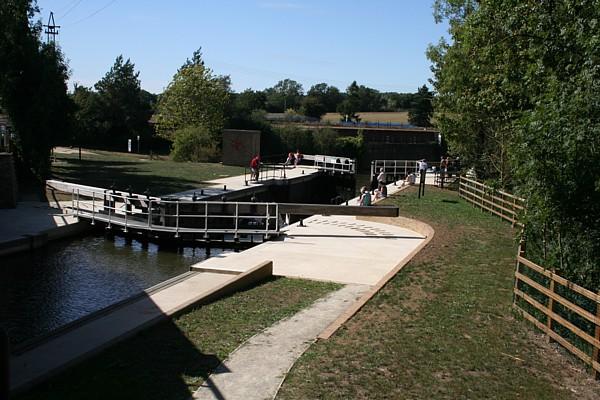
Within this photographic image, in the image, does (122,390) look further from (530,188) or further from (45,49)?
(45,49)

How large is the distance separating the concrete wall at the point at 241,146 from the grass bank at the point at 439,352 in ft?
109

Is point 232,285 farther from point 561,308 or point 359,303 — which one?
point 561,308

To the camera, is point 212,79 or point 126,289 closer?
point 126,289

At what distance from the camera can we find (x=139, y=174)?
38438mm

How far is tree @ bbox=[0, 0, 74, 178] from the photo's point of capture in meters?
30.1

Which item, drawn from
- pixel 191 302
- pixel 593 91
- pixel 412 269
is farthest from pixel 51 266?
pixel 593 91

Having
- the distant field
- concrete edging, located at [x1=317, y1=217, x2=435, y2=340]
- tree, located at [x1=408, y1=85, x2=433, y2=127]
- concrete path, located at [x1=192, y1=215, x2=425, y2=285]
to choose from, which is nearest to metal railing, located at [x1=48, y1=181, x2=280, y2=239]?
concrete path, located at [x1=192, y1=215, x2=425, y2=285]

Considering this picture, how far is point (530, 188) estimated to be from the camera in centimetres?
993

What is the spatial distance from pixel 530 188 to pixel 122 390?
6.62 meters

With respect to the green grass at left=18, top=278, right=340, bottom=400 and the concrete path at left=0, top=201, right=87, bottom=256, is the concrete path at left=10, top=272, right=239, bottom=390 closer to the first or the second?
the green grass at left=18, top=278, right=340, bottom=400

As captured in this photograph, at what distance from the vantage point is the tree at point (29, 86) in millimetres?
30078

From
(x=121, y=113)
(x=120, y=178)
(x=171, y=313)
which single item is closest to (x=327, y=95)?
A: (x=121, y=113)

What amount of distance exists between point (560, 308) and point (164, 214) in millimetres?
15437

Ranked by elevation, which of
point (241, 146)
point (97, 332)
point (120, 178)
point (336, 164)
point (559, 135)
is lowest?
point (97, 332)
